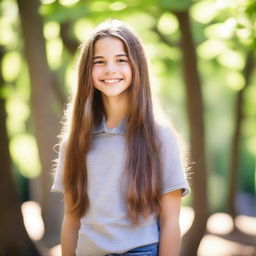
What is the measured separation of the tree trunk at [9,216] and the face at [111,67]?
3120mm

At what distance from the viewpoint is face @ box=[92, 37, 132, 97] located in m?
3.18

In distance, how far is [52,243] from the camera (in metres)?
8.99

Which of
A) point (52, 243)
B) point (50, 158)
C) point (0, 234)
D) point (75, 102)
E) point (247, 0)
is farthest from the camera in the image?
point (52, 243)

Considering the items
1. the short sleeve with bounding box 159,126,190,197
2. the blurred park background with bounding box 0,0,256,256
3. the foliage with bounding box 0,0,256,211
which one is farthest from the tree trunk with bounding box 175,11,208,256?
the short sleeve with bounding box 159,126,190,197

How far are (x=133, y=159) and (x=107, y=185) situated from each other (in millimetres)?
218

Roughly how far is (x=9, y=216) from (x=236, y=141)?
785 centimetres

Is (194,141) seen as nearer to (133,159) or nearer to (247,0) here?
(247,0)

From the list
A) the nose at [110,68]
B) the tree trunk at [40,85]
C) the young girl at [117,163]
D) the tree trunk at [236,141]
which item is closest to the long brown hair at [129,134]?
the young girl at [117,163]

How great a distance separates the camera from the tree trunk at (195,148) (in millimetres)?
8688

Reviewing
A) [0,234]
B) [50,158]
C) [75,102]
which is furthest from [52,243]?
[75,102]

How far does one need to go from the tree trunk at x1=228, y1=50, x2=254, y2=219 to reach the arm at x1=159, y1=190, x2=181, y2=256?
816 cm

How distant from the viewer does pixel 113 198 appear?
3.05m

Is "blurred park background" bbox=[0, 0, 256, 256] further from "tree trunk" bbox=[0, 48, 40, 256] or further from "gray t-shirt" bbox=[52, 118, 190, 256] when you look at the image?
"gray t-shirt" bbox=[52, 118, 190, 256]

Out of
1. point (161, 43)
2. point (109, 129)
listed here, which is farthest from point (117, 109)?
point (161, 43)
